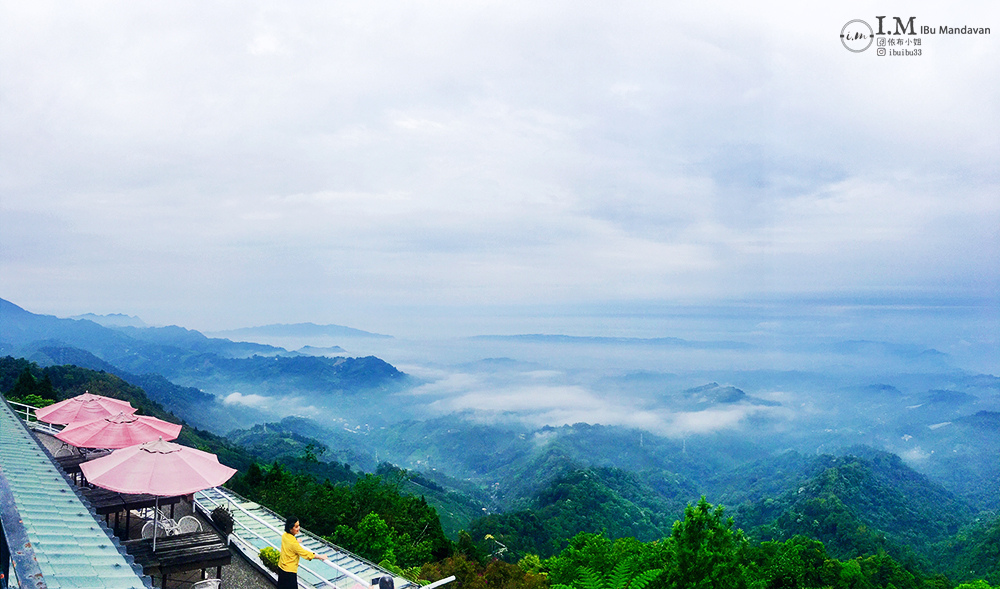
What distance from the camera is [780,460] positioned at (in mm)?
140500

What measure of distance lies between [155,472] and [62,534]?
113 inches

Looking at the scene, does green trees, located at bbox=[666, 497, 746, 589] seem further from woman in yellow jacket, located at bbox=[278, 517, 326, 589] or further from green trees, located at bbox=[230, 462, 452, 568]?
green trees, located at bbox=[230, 462, 452, 568]

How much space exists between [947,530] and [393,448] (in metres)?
154

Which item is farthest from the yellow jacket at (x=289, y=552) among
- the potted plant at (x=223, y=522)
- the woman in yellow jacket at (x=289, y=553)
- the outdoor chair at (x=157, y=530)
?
the outdoor chair at (x=157, y=530)

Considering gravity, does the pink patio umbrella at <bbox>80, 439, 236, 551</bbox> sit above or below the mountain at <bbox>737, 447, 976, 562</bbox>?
above

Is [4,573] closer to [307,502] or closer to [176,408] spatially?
[307,502]

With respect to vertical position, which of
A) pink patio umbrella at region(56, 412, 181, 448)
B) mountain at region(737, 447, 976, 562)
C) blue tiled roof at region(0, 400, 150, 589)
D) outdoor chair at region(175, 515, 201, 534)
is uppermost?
blue tiled roof at region(0, 400, 150, 589)

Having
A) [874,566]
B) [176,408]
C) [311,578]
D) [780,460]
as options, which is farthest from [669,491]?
[311,578]

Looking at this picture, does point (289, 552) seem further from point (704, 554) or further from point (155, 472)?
point (704, 554)

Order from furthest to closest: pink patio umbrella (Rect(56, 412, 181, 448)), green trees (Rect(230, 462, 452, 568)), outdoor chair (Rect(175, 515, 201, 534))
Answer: green trees (Rect(230, 462, 452, 568))
pink patio umbrella (Rect(56, 412, 181, 448))
outdoor chair (Rect(175, 515, 201, 534))

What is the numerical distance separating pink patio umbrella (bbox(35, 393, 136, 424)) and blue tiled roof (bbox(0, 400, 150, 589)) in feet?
17.4

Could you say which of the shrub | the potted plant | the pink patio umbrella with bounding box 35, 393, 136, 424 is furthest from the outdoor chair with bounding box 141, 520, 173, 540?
the pink patio umbrella with bounding box 35, 393, 136, 424

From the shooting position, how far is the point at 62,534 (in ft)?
18.1

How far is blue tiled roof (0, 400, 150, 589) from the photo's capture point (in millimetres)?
4664
